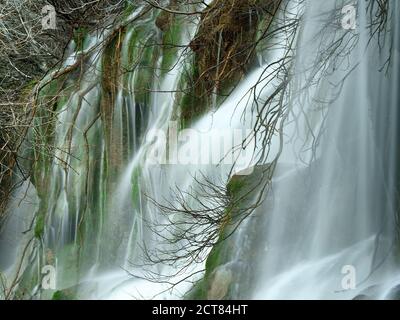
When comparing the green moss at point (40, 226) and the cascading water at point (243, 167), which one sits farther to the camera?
the green moss at point (40, 226)

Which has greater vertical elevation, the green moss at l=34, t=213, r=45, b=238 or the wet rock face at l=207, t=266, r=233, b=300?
Answer: the green moss at l=34, t=213, r=45, b=238

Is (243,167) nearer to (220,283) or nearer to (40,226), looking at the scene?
(220,283)

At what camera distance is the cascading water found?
5.63 m

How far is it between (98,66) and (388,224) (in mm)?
3218

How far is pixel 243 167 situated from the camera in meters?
6.07

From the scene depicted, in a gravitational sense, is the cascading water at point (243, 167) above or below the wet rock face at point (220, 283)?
above

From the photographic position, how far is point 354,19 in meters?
5.84

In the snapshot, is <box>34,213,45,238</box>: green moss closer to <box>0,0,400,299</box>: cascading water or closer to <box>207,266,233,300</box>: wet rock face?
<box>0,0,400,299</box>: cascading water

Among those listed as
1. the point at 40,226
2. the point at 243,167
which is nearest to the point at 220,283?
the point at 243,167

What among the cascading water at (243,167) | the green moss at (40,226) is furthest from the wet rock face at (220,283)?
the green moss at (40,226)

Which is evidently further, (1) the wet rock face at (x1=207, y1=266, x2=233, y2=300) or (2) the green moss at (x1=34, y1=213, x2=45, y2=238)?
(2) the green moss at (x1=34, y1=213, x2=45, y2=238)

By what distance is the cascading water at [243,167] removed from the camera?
5633mm

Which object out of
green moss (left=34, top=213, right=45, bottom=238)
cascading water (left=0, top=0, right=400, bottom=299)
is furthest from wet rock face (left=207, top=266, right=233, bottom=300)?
green moss (left=34, top=213, right=45, bottom=238)

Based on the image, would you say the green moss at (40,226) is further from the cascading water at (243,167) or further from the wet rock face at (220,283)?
the wet rock face at (220,283)
